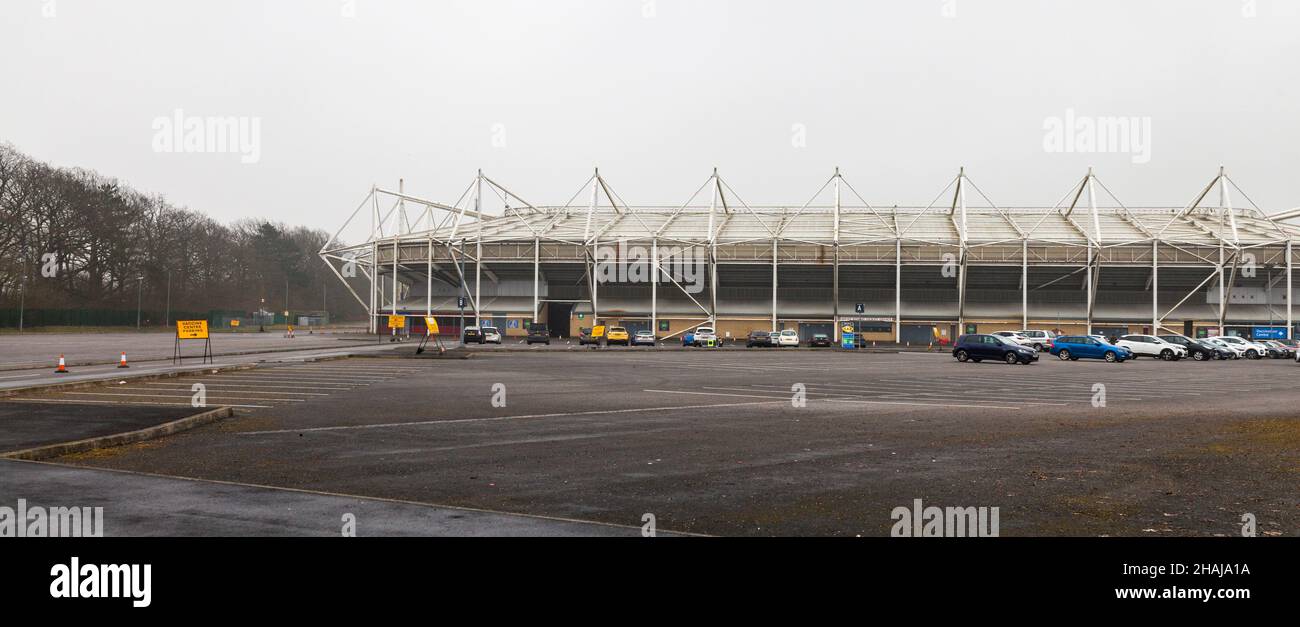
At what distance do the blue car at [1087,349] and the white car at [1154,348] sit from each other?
9.82 feet

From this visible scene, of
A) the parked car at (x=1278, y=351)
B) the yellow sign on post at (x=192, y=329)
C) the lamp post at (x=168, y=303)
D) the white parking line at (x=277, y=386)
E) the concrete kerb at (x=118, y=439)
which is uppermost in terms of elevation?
the lamp post at (x=168, y=303)

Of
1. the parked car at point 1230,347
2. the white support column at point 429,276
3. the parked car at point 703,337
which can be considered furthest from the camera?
the white support column at point 429,276

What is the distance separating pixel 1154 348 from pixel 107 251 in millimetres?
89256

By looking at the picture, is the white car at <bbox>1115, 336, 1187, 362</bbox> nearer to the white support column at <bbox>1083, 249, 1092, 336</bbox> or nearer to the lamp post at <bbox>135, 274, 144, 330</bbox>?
the white support column at <bbox>1083, 249, 1092, 336</bbox>

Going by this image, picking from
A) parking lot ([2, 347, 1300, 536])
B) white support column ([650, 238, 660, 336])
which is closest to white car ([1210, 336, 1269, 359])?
parking lot ([2, 347, 1300, 536])

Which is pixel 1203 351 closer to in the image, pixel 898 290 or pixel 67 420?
pixel 898 290

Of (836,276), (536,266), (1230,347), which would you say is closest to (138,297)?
(536,266)

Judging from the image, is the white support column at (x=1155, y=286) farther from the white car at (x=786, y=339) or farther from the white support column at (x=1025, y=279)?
the white car at (x=786, y=339)

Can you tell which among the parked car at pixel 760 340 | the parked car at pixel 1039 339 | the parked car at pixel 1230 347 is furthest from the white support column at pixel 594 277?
the parked car at pixel 1230 347

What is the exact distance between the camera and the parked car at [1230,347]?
45594mm

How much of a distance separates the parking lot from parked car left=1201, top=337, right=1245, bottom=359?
30.3 m

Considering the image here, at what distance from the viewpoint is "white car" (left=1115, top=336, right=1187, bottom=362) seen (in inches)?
1713
